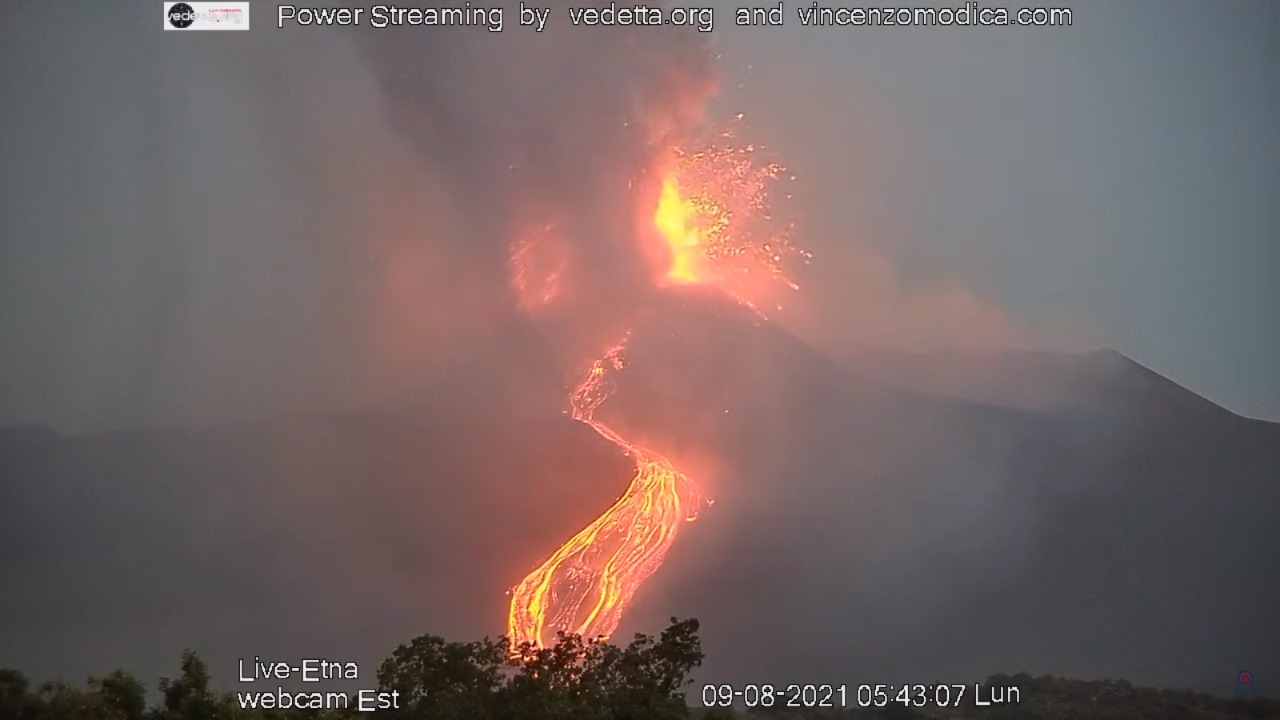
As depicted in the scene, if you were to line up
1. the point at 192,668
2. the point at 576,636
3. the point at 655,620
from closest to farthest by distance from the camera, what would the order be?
the point at 192,668 < the point at 576,636 < the point at 655,620

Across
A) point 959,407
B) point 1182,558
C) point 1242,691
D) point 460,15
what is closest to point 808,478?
point 959,407

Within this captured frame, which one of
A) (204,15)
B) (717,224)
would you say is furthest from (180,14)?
(717,224)

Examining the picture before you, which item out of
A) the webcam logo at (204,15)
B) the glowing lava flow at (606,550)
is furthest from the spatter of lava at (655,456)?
the webcam logo at (204,15)

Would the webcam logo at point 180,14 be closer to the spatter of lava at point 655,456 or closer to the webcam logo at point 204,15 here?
the webcam logo at point 204,15

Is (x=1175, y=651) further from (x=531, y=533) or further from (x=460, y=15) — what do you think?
(x=460, y=15)

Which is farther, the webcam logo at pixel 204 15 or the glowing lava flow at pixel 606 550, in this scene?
the webcam logo at pixel 204 15

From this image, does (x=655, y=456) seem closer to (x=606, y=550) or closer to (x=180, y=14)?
(x=606, y=550)

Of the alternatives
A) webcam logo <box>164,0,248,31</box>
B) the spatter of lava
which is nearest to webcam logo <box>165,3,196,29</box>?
webcam logo <box>164,0,248,31</box>

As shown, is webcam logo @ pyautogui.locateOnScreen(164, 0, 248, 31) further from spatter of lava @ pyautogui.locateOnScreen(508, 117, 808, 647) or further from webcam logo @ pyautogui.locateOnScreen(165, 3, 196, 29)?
spatter of lava @ pyautogui.locateOnScreen(508, 117, 808, 647)
